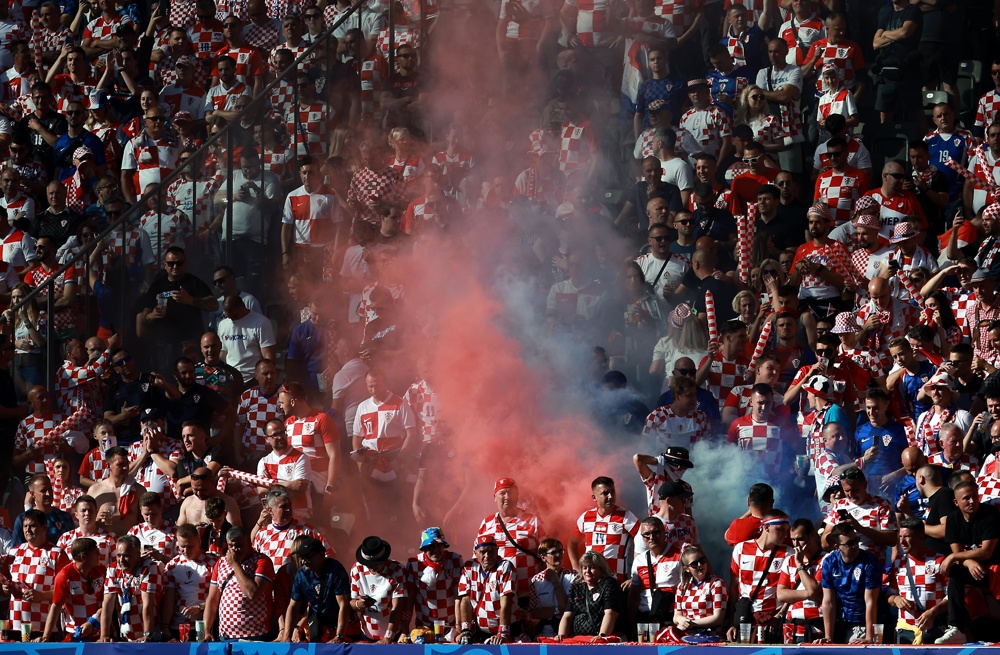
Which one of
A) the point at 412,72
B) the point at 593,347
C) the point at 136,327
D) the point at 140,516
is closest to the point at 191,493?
the point at 140,516

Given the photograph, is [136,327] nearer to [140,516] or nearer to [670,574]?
[140,516]

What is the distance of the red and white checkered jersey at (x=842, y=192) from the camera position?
15.0 meters

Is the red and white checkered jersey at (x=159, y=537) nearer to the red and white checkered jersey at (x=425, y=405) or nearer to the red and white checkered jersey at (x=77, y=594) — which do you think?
the red and white checkered jersey at (x=77, y=594)

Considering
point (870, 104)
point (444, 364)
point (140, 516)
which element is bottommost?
point (140, 516)

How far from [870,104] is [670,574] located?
6.20 metres

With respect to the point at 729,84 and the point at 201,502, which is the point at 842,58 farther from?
the point at 201,502

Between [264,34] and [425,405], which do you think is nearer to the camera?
[425,405]

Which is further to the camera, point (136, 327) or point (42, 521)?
point (136, 327)

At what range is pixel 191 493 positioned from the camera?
13484mm

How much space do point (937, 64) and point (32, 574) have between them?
29.4 feet

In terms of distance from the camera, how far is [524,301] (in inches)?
597

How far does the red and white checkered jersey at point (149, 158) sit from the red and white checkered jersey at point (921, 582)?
8863 mm

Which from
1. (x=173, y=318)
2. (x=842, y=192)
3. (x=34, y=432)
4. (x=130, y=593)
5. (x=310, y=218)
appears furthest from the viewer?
(x=310, y=218)

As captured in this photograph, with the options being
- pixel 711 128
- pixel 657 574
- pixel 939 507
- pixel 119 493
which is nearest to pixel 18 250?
pixel 119 493
